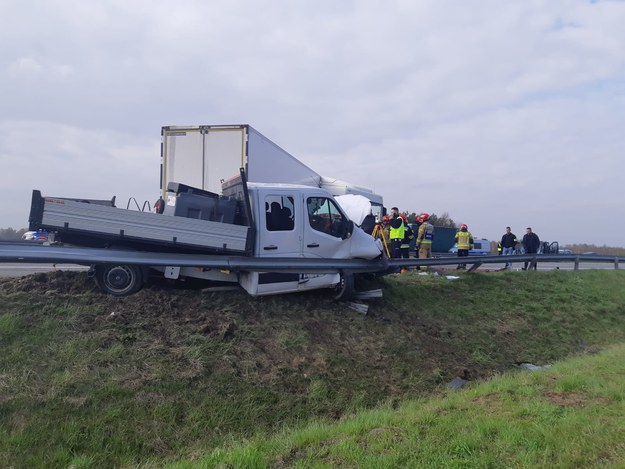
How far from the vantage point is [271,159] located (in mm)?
14961

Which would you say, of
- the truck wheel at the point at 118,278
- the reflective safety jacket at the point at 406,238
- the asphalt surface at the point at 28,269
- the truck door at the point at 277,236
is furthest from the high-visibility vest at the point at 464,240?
the truck wheel at the point at 118,278

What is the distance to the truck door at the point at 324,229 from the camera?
903cm

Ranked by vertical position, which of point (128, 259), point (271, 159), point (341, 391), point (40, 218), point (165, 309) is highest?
point (271, 159)

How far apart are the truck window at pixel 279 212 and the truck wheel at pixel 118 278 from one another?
7.44 ft

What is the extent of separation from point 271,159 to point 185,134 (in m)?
2.57

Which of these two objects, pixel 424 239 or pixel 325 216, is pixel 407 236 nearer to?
pixel 424 239

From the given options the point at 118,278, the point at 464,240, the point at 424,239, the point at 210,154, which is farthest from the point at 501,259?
the point at 118,278

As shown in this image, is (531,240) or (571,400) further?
(531,240)

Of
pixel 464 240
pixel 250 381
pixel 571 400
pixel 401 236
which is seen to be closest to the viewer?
pixel 571 400

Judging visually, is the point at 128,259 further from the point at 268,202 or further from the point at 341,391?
the point at 341,391

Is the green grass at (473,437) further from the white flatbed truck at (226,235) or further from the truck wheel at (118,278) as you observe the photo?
the truck wheel at (118,278)

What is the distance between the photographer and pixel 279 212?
890 cm

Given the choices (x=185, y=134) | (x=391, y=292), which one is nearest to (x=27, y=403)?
(x=391, y=292)

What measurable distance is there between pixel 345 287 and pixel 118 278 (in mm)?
3763
